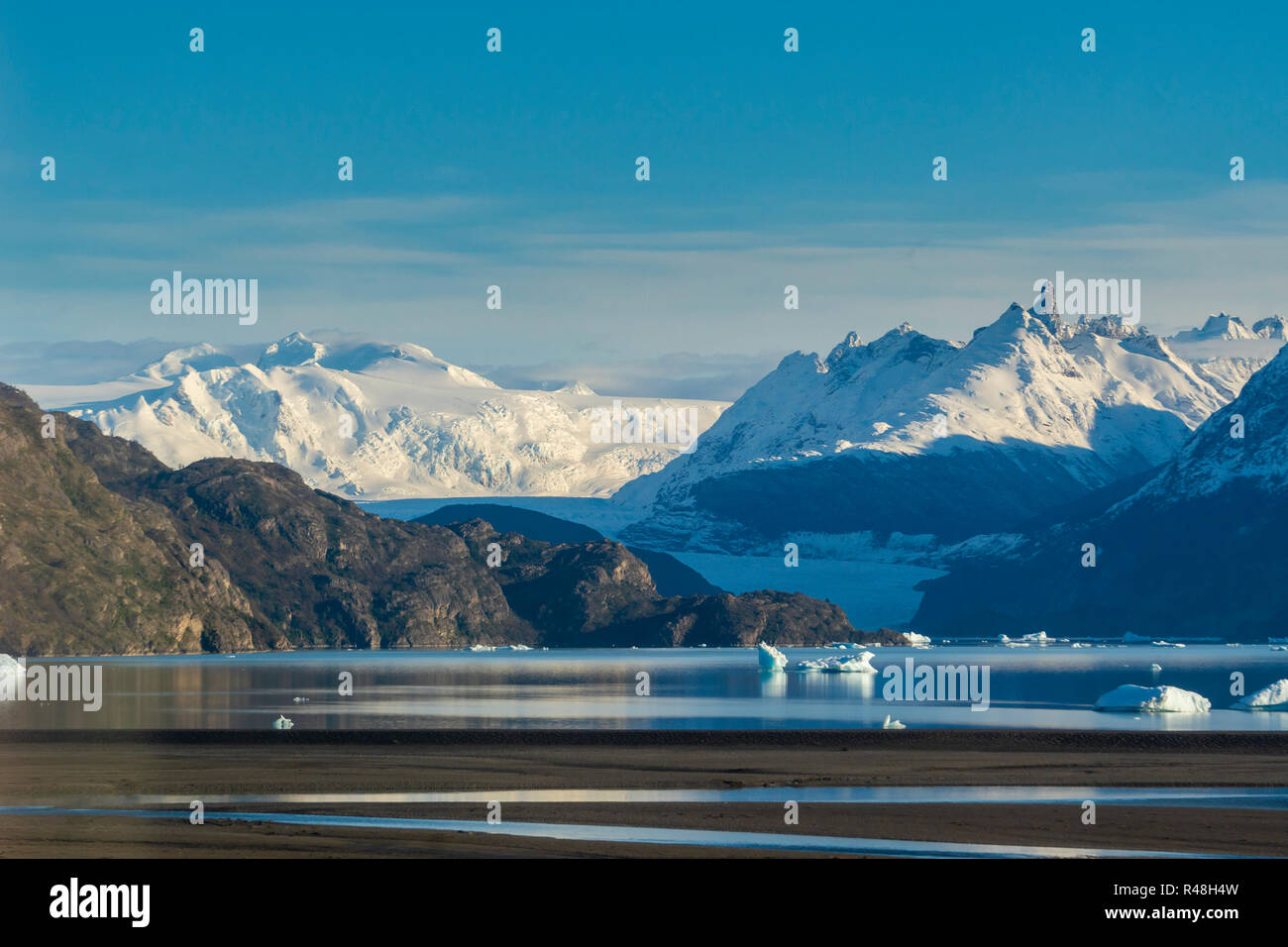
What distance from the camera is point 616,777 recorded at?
211 ft

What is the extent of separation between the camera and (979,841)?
45125mm

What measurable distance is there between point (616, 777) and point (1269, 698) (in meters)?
65.9

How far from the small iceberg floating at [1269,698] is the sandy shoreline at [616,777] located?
3105cm

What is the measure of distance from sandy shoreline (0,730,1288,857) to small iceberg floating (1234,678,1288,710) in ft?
102

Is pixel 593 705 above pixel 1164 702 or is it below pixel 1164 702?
below

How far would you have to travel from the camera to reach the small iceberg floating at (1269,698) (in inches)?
4432

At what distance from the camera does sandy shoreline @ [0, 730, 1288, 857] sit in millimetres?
44344

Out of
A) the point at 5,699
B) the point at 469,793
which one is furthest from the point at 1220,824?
the point at 5,699

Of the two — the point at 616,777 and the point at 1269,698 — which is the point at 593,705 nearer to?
the point at 1269,698

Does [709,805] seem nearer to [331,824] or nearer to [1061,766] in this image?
[331,824]
